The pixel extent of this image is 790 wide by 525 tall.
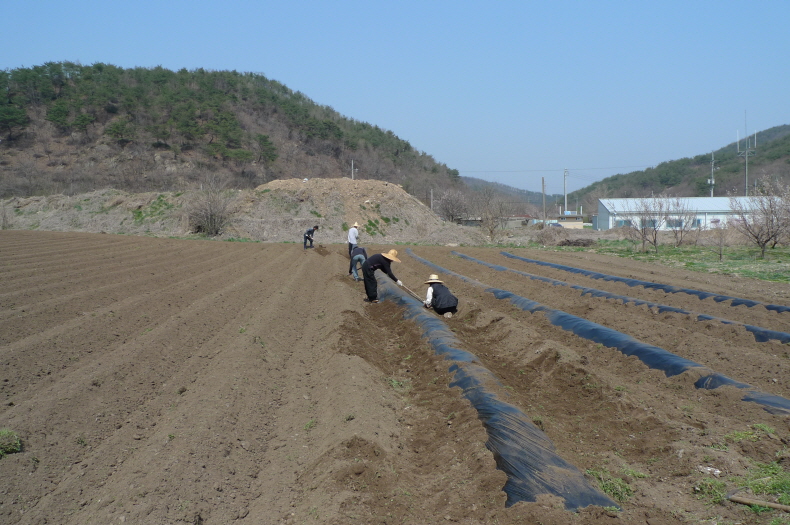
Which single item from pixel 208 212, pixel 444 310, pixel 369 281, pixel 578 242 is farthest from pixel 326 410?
pixel 578 242

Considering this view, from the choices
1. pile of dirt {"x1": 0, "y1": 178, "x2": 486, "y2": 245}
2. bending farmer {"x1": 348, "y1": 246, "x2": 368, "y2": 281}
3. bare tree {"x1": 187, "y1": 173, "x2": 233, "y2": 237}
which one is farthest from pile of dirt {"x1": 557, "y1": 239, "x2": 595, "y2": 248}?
bending farmer {"x1": 348, "y1": 246, "x2": 368, "y2": 281}

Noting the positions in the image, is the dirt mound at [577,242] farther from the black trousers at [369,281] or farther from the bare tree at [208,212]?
the black trousers at [369,281]

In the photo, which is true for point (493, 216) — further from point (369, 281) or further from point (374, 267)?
point (374, 267)

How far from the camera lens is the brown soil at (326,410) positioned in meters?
4.22

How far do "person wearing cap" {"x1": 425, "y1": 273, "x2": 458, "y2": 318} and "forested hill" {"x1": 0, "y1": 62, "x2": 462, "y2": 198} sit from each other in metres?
43.9

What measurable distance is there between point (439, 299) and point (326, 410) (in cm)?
507

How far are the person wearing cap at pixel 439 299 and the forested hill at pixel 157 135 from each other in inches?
1730

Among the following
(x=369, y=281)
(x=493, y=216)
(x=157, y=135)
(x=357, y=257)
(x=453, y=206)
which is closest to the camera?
(x=369, y=281)

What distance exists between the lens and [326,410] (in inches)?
239

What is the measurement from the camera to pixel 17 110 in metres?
59.1

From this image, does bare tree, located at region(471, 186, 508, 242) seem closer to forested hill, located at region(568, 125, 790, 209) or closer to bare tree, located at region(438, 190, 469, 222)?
bare tree, located at region(438, 190, 469, 222)

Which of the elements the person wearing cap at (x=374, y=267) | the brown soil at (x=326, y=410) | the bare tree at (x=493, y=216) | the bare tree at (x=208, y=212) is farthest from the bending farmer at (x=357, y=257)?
the bare tree at (x=493, y=216)

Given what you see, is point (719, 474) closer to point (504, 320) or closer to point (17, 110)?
point (504, 320)

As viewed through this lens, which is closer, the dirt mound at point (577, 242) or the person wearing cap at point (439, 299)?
the person wearing cap at point (439, 299)
